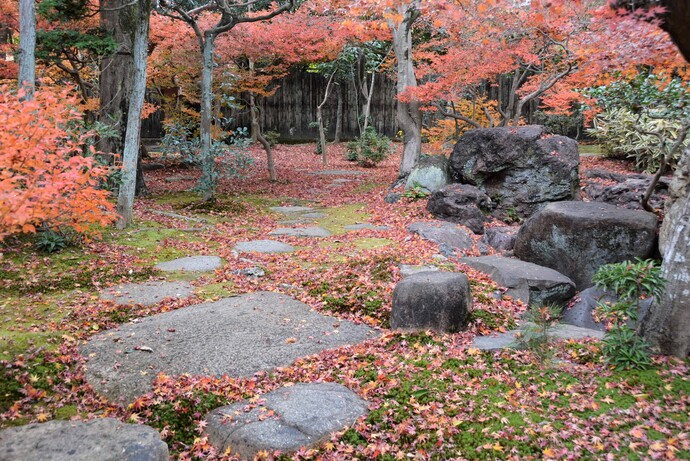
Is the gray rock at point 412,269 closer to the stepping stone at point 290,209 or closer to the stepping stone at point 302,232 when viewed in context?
the stepping stone at point 302,232

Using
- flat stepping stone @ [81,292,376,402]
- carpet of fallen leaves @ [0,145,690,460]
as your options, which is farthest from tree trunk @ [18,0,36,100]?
flat stepping stone @ [81,292,376,402]

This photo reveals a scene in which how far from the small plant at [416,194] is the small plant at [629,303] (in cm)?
647

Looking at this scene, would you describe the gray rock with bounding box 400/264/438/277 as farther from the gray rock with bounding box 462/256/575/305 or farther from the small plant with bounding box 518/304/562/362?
the small plant with bounding box 518/304/562/362

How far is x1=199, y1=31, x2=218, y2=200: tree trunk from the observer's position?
31.3 ft

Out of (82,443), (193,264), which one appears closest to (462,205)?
(193,264)

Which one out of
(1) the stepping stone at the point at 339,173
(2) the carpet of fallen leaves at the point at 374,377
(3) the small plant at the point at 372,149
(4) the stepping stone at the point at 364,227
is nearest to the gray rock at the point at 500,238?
(2) the carpet of fallen leaves at the point at 374,377

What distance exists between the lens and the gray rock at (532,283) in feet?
19.9

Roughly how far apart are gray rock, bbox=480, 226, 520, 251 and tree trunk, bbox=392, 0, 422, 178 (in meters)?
3.24

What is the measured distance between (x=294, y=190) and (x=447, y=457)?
402 inches

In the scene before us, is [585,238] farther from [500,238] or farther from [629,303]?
[629,303]

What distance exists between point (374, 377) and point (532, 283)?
9.19 ft

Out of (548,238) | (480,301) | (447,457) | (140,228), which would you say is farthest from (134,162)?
(447,457)

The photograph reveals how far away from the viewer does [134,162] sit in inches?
309

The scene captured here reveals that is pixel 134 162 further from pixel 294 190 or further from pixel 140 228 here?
pixel 294 190
